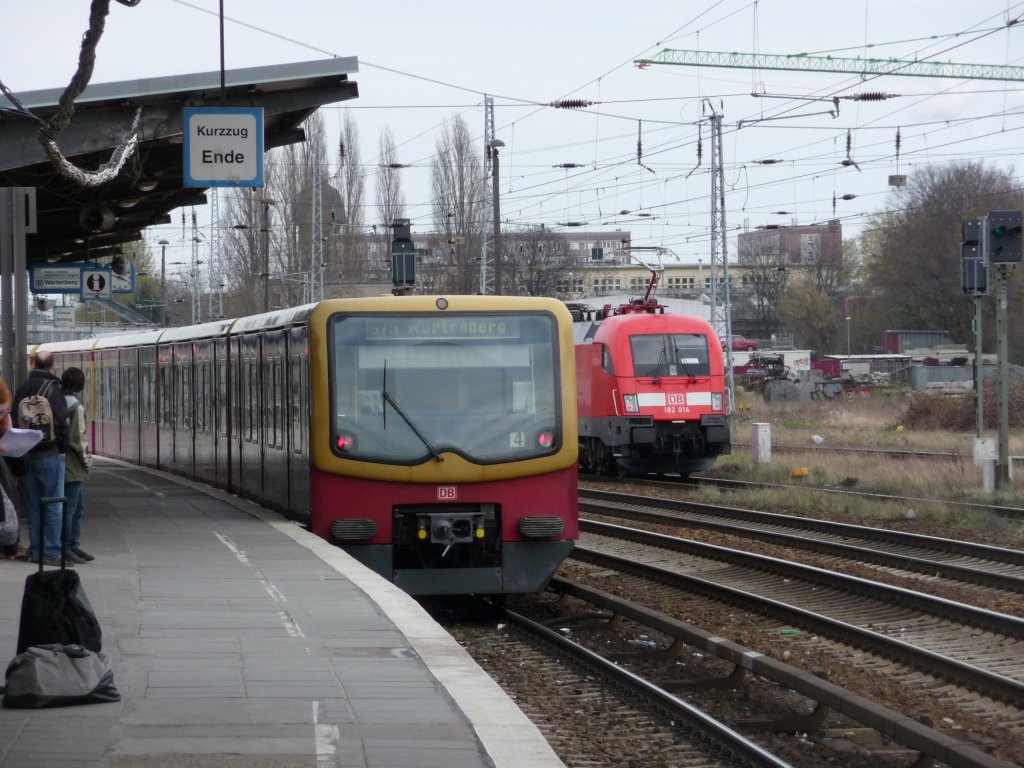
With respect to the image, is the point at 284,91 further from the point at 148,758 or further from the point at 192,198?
the point at 148,758

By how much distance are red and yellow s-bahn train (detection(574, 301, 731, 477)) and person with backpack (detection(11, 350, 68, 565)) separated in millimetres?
16190

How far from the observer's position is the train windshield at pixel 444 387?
12.2m

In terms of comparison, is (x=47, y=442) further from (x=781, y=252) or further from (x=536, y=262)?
(x=781, y=252)

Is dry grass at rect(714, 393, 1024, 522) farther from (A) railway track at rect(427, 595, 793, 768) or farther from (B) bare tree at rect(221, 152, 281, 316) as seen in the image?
(B) bare tree at rect(221, 152, 281, 316)

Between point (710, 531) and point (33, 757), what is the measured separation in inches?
546

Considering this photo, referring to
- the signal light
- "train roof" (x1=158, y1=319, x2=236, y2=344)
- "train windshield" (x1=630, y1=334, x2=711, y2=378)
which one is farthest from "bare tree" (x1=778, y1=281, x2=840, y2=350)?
the signal light

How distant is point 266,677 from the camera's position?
745 centimetres

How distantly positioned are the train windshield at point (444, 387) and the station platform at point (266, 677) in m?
1.07

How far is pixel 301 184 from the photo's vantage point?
6494 centimetres

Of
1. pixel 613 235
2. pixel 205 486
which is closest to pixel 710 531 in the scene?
pixel 205 486

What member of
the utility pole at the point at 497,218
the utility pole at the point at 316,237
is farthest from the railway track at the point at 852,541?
the utility pole at the point at 316,237

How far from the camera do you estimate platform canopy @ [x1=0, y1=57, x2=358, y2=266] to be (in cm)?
1614

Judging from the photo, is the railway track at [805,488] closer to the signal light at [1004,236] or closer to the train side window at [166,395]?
the signal light at [1004,236]

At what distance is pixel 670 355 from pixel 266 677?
2052cm
